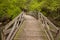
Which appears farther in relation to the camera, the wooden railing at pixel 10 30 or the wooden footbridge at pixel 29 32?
the wooden footbridge at pixel 29 32

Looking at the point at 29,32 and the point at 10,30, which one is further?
the point at 29,32

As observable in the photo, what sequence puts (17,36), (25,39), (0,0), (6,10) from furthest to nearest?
(6,10), (0,0), (17,36), (25,39)

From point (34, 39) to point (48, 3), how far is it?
878 centimetres

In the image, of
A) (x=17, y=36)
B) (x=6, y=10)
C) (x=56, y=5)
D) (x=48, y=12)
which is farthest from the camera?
(x=48, y=12)

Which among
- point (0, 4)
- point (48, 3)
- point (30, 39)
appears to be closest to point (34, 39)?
point (30, 39)

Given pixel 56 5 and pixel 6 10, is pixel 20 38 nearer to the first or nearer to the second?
pixel 6 10

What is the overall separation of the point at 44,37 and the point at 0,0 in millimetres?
4812

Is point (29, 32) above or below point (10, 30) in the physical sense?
below

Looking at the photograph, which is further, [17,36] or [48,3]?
[48,3]

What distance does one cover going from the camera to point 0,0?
1152 cm

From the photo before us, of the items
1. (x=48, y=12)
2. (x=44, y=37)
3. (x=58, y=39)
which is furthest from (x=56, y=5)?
(x=58, y=39)

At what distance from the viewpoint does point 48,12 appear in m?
17.9

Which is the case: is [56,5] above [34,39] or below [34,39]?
above

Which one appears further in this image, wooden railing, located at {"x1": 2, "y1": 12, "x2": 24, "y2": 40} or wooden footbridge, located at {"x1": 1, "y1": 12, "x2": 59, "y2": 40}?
wooden footbridge, located at {"x1": 1, "y1": 12, "x2": 59, "y2": 40}
